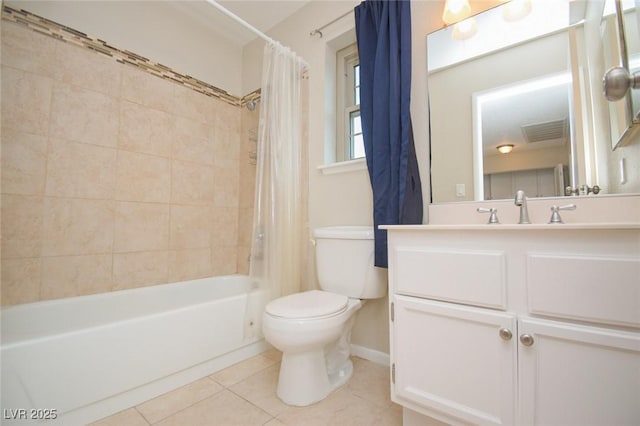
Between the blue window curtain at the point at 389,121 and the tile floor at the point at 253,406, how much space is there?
24.9 inches

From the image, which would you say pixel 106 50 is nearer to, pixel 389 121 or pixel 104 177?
pixel 104 177

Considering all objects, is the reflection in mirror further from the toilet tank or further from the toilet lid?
the toilet lid

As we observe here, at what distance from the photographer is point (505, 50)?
1301 mm

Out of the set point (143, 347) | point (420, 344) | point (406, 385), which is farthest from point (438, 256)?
point (143, 347)

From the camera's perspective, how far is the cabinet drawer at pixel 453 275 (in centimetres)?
85

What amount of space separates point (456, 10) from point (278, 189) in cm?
137

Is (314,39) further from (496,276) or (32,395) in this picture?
(32,395)

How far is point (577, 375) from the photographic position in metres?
0.72

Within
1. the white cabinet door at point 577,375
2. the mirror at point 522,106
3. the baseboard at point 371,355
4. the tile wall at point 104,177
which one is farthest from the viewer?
the baseboard at point 371,355

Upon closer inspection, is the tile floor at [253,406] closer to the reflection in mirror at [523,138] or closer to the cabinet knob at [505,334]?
the cabinet knob at [505,334]

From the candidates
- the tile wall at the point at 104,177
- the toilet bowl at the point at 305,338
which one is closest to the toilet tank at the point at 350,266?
the toilet bowl at the point at 305,338

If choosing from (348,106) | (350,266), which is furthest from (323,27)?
(350,266)

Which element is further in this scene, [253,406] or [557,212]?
[253,406]

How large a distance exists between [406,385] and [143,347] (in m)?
1.16
